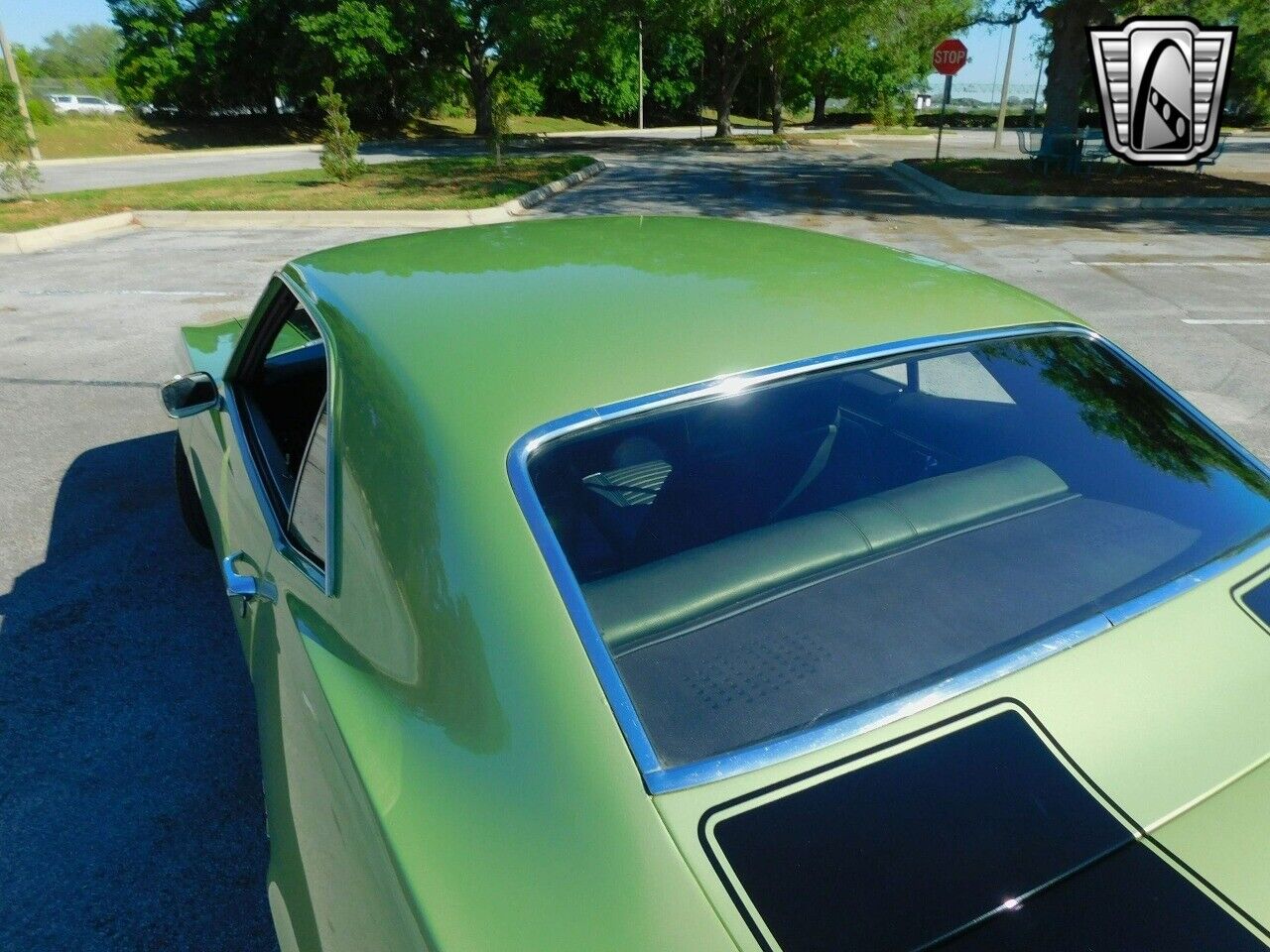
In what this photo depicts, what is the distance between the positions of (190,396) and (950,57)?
78.9 ft

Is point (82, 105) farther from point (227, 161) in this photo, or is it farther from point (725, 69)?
point (725, 69)

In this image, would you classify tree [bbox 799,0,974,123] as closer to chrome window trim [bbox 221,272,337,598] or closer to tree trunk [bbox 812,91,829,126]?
tree trunk [bbox 812,91,829,126]

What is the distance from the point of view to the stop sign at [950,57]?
22.3 meters

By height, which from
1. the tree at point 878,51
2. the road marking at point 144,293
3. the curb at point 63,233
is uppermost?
the tree at point 878,51

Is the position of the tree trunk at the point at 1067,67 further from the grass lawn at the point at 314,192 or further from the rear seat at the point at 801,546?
the rear seat at the point at 801,546

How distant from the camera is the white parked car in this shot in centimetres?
3922

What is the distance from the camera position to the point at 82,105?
44.0 metres

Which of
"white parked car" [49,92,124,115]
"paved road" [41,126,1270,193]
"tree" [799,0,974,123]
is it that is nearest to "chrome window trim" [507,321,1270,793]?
"paved road" [41,126,1270,193]

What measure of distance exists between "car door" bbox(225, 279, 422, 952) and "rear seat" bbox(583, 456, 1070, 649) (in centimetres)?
48

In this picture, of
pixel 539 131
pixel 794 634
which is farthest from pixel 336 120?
pixel 539 131

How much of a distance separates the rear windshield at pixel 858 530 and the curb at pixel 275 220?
11933 mm

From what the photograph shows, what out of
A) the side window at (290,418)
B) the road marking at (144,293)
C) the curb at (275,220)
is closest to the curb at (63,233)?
the curb at (275,220)

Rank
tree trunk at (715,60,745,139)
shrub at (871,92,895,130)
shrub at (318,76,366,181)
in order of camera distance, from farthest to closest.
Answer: shrub at (871,92,895,130), tree trunk at (715,60,745,139), shrub at (318,76,366,181)

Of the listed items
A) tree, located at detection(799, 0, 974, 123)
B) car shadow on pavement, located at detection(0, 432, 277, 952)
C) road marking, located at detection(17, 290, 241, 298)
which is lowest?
car shadow on pavement, located at detection(0, 432, 277, 952)
